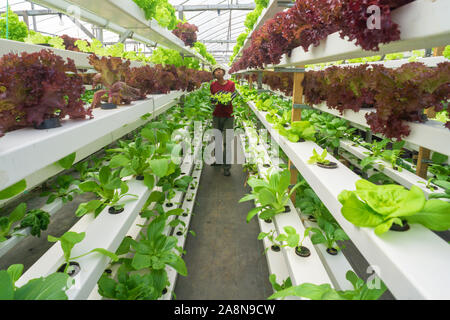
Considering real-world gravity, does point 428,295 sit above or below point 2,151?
below

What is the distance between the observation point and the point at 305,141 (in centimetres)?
199

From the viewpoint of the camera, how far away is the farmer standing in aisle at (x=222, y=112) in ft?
13.9

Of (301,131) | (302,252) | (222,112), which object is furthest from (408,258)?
(222,112)

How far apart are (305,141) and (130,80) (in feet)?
4.45

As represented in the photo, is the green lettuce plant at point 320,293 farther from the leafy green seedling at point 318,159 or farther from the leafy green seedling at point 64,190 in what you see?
the leafy green seedling at point 64,190

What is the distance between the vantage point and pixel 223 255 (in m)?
2.41

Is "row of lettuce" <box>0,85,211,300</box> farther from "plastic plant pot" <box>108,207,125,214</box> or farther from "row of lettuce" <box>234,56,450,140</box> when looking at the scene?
"row of lettuce" <box>234,56,450,140</box>

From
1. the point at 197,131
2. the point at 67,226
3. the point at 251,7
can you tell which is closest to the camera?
the point at 67,226

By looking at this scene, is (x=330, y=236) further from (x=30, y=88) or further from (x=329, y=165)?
(x=30, y=88)

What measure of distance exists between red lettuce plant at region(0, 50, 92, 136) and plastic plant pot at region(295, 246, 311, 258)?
1355 mm

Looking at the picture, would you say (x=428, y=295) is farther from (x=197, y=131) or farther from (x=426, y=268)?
(x=197, y=131)

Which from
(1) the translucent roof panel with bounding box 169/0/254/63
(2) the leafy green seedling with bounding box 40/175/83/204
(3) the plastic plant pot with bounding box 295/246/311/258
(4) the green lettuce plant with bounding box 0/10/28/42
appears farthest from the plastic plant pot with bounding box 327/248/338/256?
(1) the translucent roof panel with bounding box 169/0/254/63

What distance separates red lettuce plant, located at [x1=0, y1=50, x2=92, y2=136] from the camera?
0.95 m
